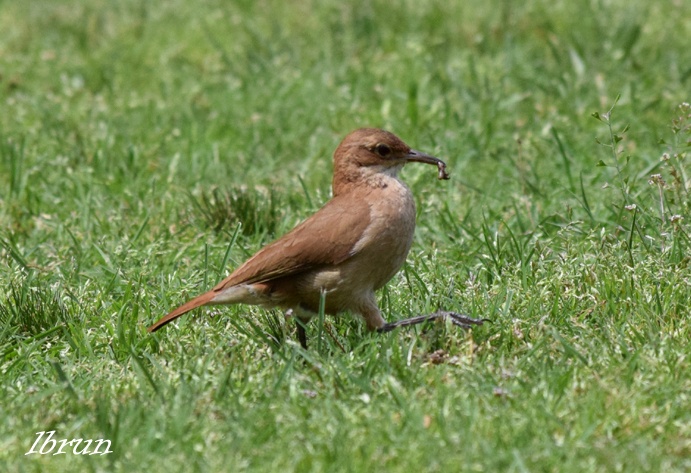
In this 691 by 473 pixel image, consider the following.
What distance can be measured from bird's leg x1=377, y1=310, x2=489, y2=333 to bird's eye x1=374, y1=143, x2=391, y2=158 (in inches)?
32.8

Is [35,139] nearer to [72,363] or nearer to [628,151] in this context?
[72,363]

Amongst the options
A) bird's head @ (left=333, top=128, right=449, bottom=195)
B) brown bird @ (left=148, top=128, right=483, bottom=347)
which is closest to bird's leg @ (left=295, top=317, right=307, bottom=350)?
brown bird @ (left=148, top=128, right=483, bottom=347)

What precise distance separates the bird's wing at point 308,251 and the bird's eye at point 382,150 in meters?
0.45

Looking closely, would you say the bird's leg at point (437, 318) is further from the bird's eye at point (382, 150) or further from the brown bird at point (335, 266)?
the bird's eye at point (382, 150)

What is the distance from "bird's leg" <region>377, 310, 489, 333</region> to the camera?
5.13 metres

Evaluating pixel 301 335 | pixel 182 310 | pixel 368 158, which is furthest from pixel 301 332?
pixel 368 158

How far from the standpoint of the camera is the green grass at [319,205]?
4.29 meters

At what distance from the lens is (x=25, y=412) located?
15.0 ft

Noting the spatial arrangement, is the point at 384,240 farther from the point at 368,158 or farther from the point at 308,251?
the point at 368,158

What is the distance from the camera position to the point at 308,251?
526 centimetres

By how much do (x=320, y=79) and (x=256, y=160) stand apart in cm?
123

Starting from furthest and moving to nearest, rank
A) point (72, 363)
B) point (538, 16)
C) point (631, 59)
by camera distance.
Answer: point (538, 16)
point (631, 59)
point (72, 363)

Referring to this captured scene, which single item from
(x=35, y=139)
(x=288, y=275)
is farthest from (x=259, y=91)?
(x=288, y=275)

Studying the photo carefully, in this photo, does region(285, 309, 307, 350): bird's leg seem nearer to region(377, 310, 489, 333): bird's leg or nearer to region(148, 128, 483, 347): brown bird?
region(148, 128, 483, 347): brown bird
